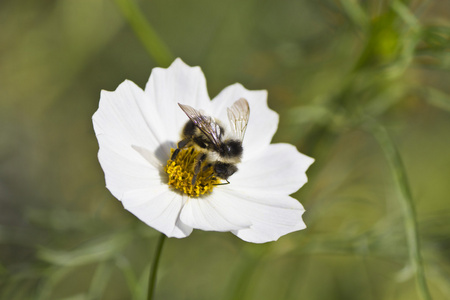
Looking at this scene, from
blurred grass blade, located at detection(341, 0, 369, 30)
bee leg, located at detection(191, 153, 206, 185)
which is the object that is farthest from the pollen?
blurred grass blade, located at detection(341, 0, 369, 30)

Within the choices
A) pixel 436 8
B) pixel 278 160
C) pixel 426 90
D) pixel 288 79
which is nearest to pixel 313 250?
pixel 278 160

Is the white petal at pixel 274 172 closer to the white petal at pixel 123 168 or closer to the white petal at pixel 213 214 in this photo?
the white petal at pixel 213 214

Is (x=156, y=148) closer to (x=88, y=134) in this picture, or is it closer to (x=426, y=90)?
(x=426, y=90)

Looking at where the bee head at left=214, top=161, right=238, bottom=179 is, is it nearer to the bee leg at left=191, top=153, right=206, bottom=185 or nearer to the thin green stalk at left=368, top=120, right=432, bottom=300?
the bee leg at left=191, top=153, right=206, bottom=185

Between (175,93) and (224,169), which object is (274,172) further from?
(175,93)

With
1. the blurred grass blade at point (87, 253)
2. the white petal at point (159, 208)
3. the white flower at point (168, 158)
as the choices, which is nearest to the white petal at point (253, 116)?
the white flower at point (168, 158)

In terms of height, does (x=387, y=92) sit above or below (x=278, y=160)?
below

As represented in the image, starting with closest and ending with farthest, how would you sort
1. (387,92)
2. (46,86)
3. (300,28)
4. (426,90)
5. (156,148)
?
(156,148) < (426,90) < (387,92) < (46,86) < (300,28)
